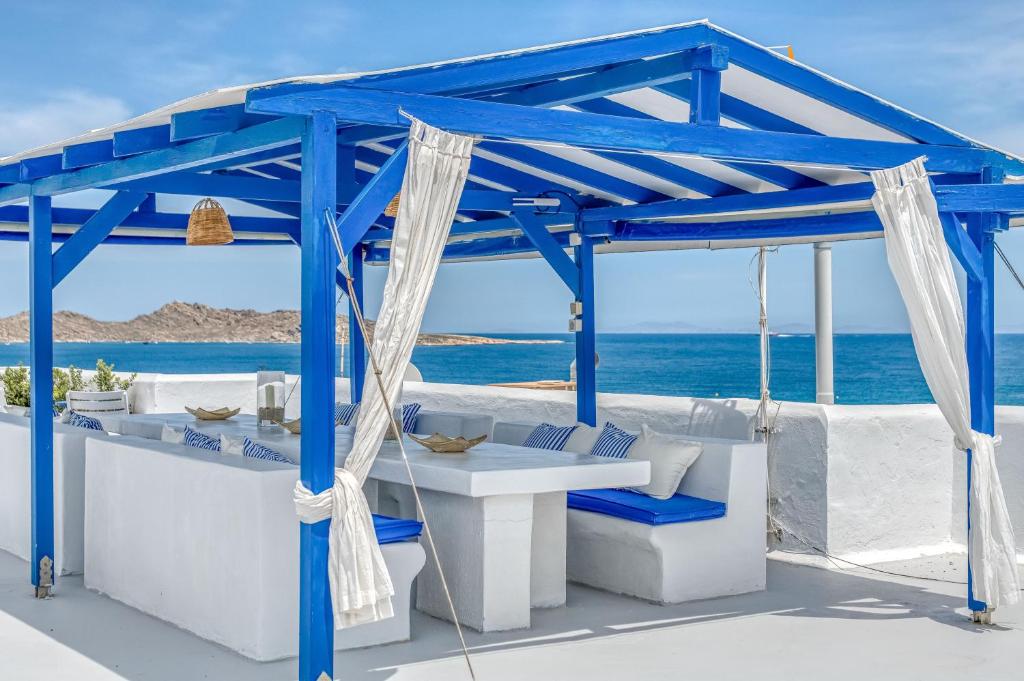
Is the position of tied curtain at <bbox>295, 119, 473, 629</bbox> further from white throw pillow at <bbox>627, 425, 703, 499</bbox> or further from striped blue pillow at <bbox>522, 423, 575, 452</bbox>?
striped blue pillow at <bbox>522, 423, 575, 452</bbox>

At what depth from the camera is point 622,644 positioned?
17.1 feet

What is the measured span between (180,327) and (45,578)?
56.5 meters

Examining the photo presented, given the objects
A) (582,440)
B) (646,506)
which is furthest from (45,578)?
(646,506)

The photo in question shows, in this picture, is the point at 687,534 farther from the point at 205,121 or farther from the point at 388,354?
the point at 205,121

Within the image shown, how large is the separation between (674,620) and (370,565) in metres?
1.96

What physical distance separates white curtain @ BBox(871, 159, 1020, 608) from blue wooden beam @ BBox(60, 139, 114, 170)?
135 inches

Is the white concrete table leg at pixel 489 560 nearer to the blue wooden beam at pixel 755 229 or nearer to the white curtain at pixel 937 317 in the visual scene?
the white curtain at pixel 937 317

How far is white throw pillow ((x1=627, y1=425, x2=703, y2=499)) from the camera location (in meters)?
6.25

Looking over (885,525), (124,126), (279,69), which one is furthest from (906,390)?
(124,126)

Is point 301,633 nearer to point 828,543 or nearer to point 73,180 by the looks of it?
point 73,180

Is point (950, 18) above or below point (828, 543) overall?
above

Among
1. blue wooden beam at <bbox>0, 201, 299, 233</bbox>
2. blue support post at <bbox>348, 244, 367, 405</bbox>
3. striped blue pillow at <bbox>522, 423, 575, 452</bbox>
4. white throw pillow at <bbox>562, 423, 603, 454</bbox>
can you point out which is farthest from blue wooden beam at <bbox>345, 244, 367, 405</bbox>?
white throw pillow at <bbox>562, 423, 603, 454</bbox>

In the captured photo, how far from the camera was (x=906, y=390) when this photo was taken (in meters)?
50.6

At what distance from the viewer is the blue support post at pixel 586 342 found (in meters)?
8.11
